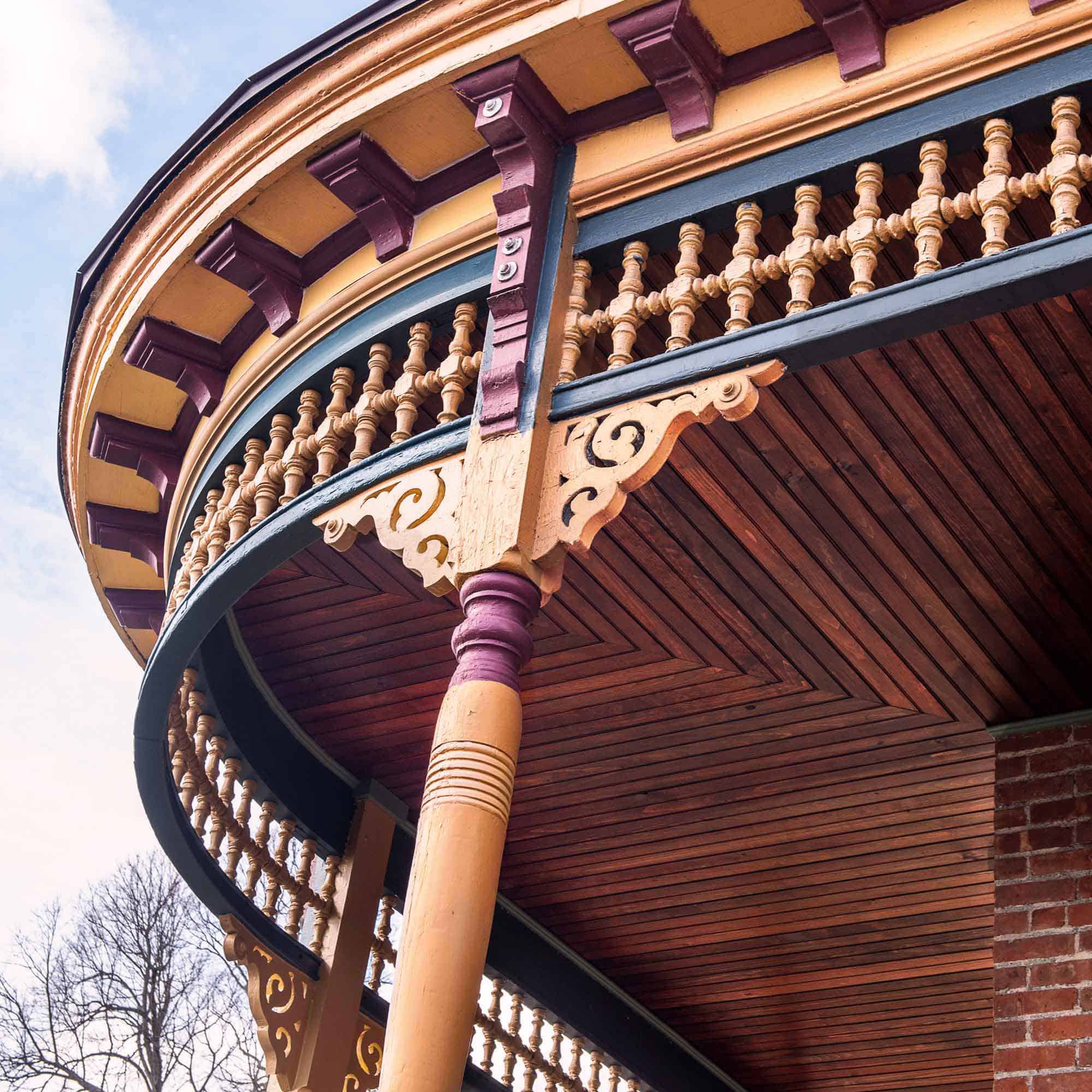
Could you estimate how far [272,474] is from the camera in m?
5.21

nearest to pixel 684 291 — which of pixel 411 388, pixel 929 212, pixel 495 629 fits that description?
pixel 929 212

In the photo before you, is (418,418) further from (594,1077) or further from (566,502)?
(594,1077)

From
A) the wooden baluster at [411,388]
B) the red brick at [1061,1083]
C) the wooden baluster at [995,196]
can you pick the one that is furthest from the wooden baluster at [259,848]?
the wooden baluster at [995,196]

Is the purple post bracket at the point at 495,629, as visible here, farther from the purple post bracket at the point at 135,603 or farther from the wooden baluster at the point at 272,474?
the purple post bracket at the point at 135,603

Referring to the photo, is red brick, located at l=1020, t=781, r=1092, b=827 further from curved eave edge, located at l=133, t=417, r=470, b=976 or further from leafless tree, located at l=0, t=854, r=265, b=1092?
leafless tree, located at l=0, t=854, r=265, b=1092

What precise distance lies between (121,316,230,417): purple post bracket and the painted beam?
1951 mm

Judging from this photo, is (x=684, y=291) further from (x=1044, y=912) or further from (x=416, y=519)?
(x=1044, y=912)

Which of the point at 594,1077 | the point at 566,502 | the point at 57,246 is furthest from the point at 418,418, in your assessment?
the point at 57,246

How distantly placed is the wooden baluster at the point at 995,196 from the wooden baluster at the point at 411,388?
174cm

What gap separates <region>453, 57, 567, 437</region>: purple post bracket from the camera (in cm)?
446

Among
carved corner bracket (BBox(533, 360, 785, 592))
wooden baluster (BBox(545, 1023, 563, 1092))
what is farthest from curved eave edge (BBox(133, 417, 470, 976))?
wooden baluster (BBox(545, 1023, 563, 1092))

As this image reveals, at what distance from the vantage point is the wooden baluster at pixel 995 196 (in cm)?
378

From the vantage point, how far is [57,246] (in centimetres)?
4081

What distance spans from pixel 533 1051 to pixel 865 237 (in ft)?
16.0
